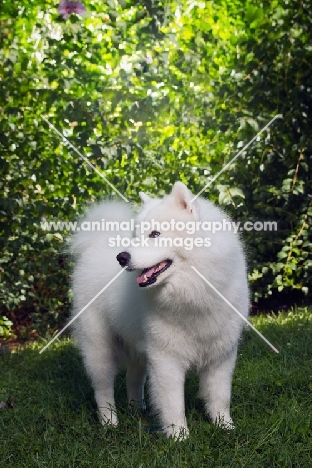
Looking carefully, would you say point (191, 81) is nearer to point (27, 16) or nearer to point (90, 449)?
point (27, 16)

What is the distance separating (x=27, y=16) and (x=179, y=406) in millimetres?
3874

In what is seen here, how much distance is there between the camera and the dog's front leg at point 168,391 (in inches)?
114

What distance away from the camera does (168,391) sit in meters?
2.91

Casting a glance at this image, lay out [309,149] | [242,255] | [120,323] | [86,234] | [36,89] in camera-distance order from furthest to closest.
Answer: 1. [309,149]
2. [36,89]
3. [86,234]
4. [120,323]
5. [242,255]

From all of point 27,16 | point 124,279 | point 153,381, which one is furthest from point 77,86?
point 153,381

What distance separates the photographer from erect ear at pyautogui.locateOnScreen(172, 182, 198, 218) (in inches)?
112

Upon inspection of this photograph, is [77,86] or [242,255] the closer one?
[242,255]

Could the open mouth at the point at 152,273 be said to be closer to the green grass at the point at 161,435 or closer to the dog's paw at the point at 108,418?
the green grass at the point at 161,435

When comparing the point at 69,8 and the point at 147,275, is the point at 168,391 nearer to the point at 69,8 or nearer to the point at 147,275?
the point at 147,275

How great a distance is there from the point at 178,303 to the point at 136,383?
1007mm

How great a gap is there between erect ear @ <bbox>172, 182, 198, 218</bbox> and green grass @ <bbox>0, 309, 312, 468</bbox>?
102 cm

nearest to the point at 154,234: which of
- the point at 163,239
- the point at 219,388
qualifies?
the point at 163,239

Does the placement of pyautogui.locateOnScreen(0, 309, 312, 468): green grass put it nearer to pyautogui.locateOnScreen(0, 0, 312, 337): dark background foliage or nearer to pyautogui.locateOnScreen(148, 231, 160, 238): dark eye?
pyautogui.locateOnScreen(148, 231, 160, 238): dark eye

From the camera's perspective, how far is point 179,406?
291 centimetres
